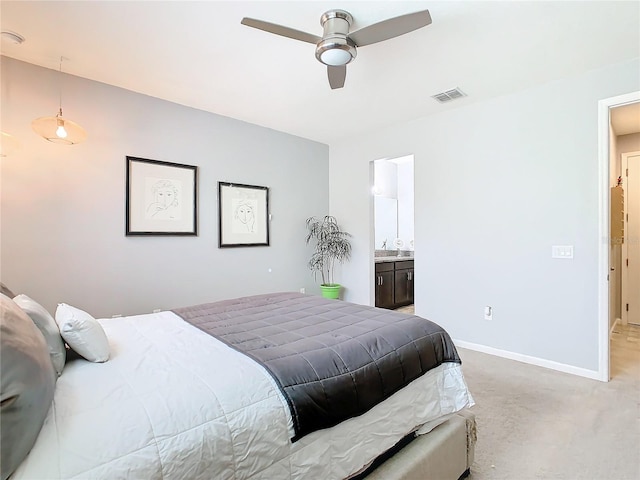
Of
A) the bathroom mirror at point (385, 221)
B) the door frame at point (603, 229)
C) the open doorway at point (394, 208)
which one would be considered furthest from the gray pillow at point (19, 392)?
the bathroom mirror at point (385, 221)

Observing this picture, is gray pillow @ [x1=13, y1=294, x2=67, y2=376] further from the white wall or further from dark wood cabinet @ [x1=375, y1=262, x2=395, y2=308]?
dark wood cabinet @ [x1=375, y1=262, x2=395, y2=308]

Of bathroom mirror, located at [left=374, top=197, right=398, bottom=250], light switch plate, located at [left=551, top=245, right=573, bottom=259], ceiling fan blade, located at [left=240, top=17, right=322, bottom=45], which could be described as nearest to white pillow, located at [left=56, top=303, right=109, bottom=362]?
ceiling fan blade, located at [left=240, top=17, right=322, bottom=45]

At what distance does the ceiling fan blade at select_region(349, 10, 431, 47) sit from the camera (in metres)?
1.87

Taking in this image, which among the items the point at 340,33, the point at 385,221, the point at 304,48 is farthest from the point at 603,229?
the point at 385,221

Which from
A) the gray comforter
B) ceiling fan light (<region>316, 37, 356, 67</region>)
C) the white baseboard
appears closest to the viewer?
the gray comforter

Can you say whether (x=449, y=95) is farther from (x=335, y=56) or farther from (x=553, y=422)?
(x=553, y=422)

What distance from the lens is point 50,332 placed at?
1.29 meters

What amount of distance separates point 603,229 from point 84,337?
3726 millimetres

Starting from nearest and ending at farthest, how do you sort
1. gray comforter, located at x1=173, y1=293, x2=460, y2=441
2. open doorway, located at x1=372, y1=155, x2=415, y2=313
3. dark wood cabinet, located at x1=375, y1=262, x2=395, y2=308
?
1. gray comforter, located at x1=173, y1=293, x2=460, y2=441
2. dark wood cabinet, located at x1=375, y1=262, x2=395, y2=308
3. open doorway, located at x1=372, y1=155, x2=415, y2=313

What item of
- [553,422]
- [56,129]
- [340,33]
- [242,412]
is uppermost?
[340,33]

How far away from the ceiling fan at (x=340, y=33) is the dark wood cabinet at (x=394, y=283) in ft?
11.2

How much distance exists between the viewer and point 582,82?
9.68 feet

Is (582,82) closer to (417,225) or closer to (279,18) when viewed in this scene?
(417,225)

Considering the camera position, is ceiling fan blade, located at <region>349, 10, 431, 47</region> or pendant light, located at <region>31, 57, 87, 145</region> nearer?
ceiling fan blade, located at <region>349, 10, 431, 47</region>
